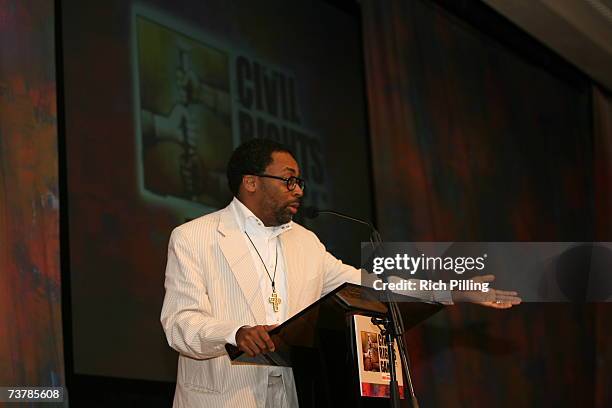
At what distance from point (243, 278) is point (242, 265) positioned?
53mm

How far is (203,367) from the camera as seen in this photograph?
149 inches

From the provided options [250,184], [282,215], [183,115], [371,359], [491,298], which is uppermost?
[183,115]

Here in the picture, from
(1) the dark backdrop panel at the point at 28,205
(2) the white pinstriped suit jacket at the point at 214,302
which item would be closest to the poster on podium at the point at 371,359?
(2) the white pinstriped suit jacket at the point at 214,302

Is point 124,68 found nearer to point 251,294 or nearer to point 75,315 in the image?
point 75,315

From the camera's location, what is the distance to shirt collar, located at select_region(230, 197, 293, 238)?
4023 millimetres

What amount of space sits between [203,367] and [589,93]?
5.31 m

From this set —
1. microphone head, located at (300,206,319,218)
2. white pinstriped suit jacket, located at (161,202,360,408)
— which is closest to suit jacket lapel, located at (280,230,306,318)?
white pinstriped suit jacket, located at (161,202,360,408)

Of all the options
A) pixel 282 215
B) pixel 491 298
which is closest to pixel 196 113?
pixel 282 215

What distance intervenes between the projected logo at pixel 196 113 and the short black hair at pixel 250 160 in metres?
1.26

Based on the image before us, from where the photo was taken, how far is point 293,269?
13.1 feet

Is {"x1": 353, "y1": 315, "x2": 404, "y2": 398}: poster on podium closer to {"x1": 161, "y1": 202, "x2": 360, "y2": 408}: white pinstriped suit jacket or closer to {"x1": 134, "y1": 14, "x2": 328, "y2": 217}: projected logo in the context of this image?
{"x1": 161, "y1": 202, "x2": 360, "y2": 408}: white pinstriped suit jacket

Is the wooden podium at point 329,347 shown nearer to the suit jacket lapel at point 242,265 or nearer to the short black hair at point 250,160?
the suit jacket lapel at point 242,265

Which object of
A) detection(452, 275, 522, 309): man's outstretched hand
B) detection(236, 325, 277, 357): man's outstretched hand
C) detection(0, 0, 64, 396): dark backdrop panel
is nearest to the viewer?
detection(236, 325, 277, 357): man's outstretched hand

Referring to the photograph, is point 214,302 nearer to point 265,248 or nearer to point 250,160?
point 265,248
